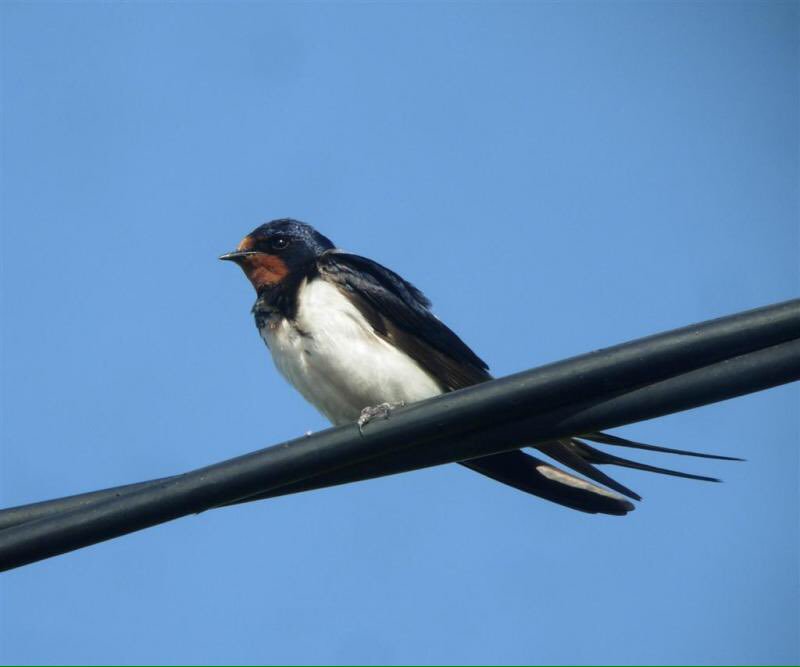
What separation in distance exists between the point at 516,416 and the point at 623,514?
0.88m

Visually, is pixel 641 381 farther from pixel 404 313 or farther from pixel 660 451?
pixel 404 313

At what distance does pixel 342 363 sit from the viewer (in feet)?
11.5

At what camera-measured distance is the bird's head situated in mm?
4086

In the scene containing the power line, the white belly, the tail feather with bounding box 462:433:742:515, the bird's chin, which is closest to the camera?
the power line

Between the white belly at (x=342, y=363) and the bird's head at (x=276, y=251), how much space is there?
39 cm

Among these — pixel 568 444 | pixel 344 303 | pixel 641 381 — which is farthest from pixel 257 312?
pixel 641 381

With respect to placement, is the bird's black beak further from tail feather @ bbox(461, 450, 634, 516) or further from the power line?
the power line

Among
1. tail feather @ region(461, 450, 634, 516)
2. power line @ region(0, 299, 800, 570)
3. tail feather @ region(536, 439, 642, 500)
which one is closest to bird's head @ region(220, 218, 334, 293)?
tail feather @ region(461, 450, 634, 516)

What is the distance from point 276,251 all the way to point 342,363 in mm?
818

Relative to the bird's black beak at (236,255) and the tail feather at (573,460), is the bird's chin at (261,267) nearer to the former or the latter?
the bird's black beak at (236,255)

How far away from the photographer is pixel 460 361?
3582 millimetres

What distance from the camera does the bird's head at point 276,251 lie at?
409cm

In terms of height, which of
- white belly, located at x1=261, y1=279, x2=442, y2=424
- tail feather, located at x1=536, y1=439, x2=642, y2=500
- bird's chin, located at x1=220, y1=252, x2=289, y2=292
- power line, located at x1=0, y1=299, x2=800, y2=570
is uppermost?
bird's chin, located at x1=220, y1=252, x2=289, y2=292

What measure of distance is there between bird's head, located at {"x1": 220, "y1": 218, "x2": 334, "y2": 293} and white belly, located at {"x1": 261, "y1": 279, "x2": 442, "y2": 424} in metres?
0.39
